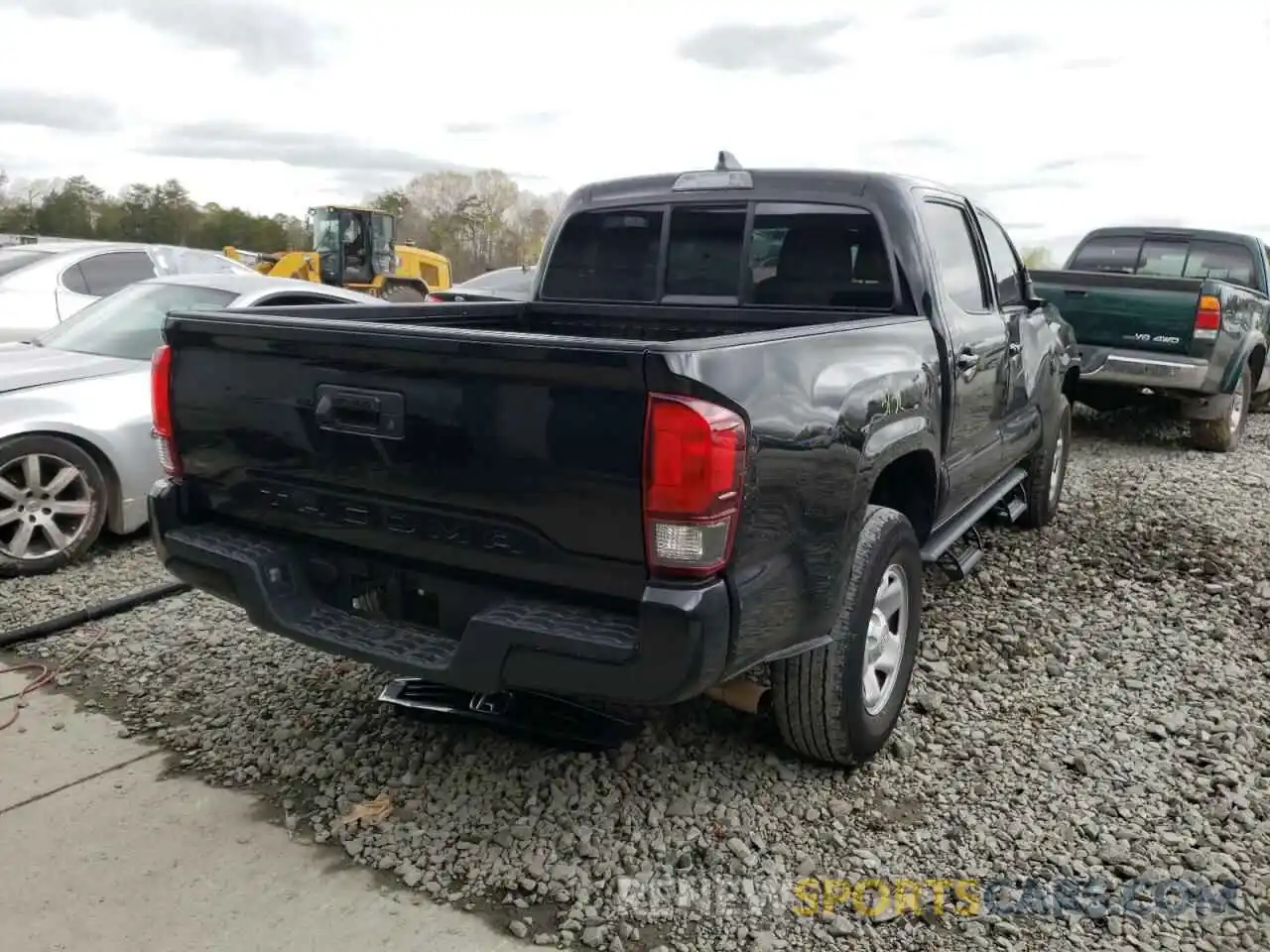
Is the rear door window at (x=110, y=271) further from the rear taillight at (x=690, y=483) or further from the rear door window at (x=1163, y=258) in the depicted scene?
the rear door window at (x=1163, y=258)

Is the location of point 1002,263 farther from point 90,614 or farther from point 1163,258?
point 1163,258

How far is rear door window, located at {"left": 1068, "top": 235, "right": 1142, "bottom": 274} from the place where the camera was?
10.5 metres

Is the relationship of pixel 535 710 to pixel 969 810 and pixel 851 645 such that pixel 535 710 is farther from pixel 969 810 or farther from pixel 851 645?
pixel 969 810

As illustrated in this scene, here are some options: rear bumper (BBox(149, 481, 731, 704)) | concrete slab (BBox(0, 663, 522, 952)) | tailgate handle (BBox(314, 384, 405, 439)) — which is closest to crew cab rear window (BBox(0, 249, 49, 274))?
concrete slab (BBox(0, 663, 522, 952))

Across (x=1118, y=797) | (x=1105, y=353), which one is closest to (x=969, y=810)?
(x=1118, y=797)

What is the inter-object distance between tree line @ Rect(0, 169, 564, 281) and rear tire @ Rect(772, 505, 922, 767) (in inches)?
1487

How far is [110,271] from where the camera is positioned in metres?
9.32

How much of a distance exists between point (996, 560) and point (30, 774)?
4676mm

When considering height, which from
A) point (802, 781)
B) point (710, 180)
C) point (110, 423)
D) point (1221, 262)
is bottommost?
point (802, 781)

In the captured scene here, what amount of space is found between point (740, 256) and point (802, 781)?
2.05 metres

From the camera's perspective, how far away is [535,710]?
3178mm

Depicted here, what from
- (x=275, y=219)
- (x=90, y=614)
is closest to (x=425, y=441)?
(x=90, y=614)

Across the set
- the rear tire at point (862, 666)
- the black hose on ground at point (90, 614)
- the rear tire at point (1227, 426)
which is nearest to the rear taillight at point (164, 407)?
the black hose on ground at point (90, 614)

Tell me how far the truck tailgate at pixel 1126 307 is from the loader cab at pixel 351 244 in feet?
49.0
